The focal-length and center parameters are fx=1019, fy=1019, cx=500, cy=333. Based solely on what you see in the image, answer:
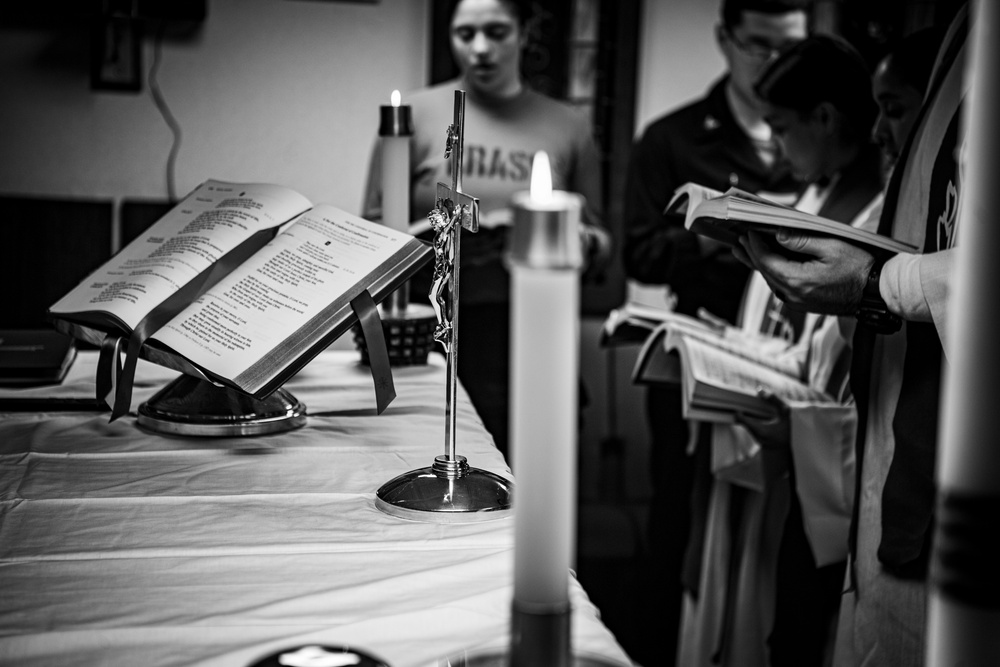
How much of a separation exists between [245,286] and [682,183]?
1.72 metres

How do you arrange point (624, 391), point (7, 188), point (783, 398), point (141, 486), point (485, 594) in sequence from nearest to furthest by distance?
point (485, 594) < point (141, 486) < point (783, 398) < point (7, 188) < point (624, 391)

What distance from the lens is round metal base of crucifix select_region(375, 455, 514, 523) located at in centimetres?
82

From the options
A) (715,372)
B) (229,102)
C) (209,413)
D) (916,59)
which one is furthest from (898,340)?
(229,102)

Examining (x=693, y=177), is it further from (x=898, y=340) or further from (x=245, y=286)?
(x=245, y=286)

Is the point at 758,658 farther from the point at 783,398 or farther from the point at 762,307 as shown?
the point at 762,307

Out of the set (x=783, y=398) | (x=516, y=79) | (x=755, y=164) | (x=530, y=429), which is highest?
(x=516, y=79)

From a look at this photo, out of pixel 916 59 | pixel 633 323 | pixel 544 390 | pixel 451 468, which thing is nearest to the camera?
pixel 544 390

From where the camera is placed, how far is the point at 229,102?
3.10 meters

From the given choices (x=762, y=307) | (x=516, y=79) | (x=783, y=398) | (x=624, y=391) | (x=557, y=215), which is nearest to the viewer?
(x=557, y=215)

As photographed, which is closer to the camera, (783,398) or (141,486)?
(141,486)

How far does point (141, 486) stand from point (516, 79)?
1.84 m

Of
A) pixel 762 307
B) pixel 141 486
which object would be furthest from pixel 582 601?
pixel 762 307

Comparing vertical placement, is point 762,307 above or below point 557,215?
below

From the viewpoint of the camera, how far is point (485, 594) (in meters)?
0.67
